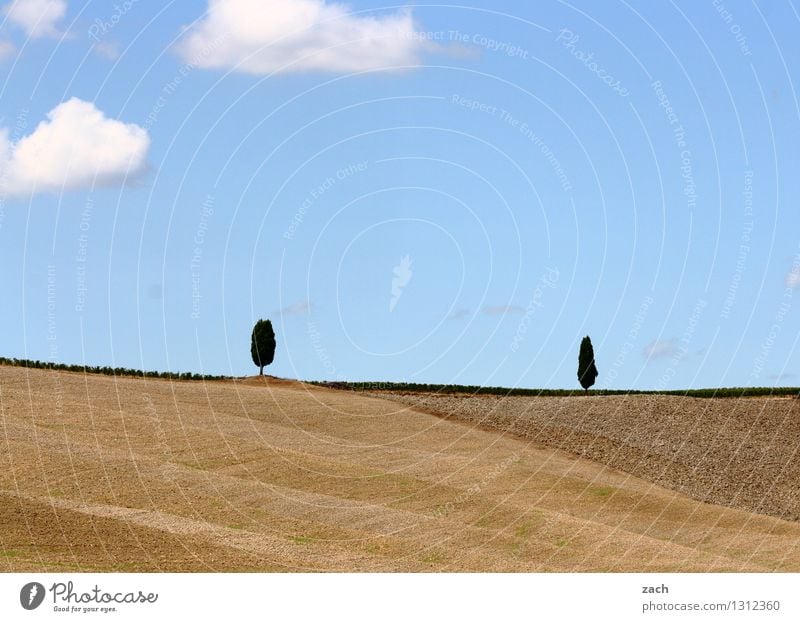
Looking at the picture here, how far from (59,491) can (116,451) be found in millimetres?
3665

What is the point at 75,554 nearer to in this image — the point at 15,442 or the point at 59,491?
the point at 59,491

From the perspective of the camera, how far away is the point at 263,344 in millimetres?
45625

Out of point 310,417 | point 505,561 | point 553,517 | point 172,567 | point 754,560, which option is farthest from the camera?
point 310,417

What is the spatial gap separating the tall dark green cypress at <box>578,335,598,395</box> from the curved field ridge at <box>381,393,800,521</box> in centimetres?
576

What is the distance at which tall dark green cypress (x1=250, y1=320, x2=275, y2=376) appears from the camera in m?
45.6

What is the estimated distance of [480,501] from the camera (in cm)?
2608

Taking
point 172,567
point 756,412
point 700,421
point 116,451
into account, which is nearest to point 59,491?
point 116,451

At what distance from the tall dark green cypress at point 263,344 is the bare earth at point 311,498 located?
844 cm
